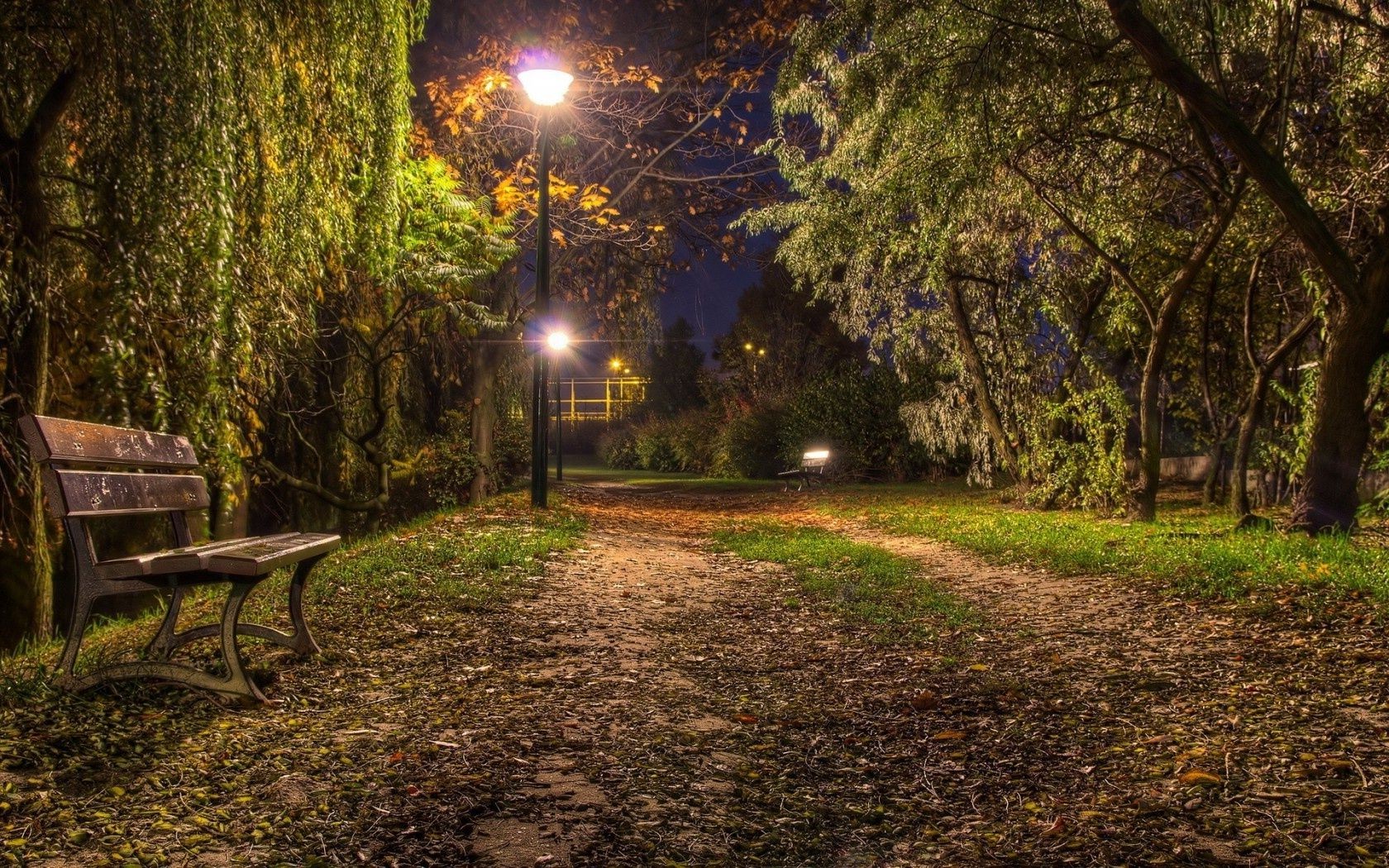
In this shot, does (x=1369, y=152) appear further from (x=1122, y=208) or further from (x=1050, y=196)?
(x=1050, y=196)

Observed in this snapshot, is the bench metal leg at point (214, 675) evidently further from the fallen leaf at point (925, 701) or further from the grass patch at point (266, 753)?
the fallen leaf at point (925, 701)

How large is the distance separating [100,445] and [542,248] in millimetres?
9548

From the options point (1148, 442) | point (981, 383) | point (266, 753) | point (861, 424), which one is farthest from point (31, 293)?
point (861, 424)

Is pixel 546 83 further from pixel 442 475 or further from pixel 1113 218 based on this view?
pixel 442 475

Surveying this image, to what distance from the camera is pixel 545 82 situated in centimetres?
1193

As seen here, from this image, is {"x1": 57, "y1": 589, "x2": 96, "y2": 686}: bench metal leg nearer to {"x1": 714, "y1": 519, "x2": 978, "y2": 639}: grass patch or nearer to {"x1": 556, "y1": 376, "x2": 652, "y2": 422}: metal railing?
{"x1": 714, "y1": 519, "x2": 978, "y2": 639}: grass patch

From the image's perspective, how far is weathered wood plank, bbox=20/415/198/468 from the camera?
3.91m

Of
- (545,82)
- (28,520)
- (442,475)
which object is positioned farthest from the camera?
(442,475)

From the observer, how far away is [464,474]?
17.0 meters

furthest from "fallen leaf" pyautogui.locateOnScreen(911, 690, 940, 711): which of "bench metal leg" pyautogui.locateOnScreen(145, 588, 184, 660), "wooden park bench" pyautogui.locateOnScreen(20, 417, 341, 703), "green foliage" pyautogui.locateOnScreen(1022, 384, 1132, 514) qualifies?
"green foliage" pyautogui.locateOnScreen(1022, 384, 1132, 514)

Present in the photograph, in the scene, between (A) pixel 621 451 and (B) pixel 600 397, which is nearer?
(A) pixel 621 451

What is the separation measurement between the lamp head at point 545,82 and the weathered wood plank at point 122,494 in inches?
322

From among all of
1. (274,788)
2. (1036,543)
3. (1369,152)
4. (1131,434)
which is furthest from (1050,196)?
(274,788)

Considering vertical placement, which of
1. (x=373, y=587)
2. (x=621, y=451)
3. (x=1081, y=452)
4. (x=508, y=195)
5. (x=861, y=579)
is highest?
(x=508, y=195)
